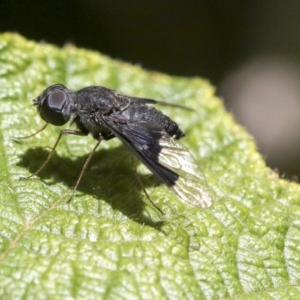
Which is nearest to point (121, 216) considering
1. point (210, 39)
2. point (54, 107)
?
point (54, 107)

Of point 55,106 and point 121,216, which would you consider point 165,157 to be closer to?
point 121,216

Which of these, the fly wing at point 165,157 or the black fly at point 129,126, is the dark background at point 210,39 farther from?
the fly wing at point 165,157

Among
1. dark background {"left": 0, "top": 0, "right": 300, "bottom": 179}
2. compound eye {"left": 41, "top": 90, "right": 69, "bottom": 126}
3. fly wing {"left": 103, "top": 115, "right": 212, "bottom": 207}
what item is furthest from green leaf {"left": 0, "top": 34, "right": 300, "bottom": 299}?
dark background {"left": 0, "top": 0, "right": 300, "bottom": 179}

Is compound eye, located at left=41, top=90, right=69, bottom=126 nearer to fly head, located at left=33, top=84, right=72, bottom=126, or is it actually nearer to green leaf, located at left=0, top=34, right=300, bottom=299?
fly head, located at left=33, top=84, right=72, bottom=126

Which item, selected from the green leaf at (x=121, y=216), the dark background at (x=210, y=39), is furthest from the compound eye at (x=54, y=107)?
the dark background at (x=210, y=39)

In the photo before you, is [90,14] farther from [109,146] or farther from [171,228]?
[171,228]

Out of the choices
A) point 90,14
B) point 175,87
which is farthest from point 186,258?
point 90,14
